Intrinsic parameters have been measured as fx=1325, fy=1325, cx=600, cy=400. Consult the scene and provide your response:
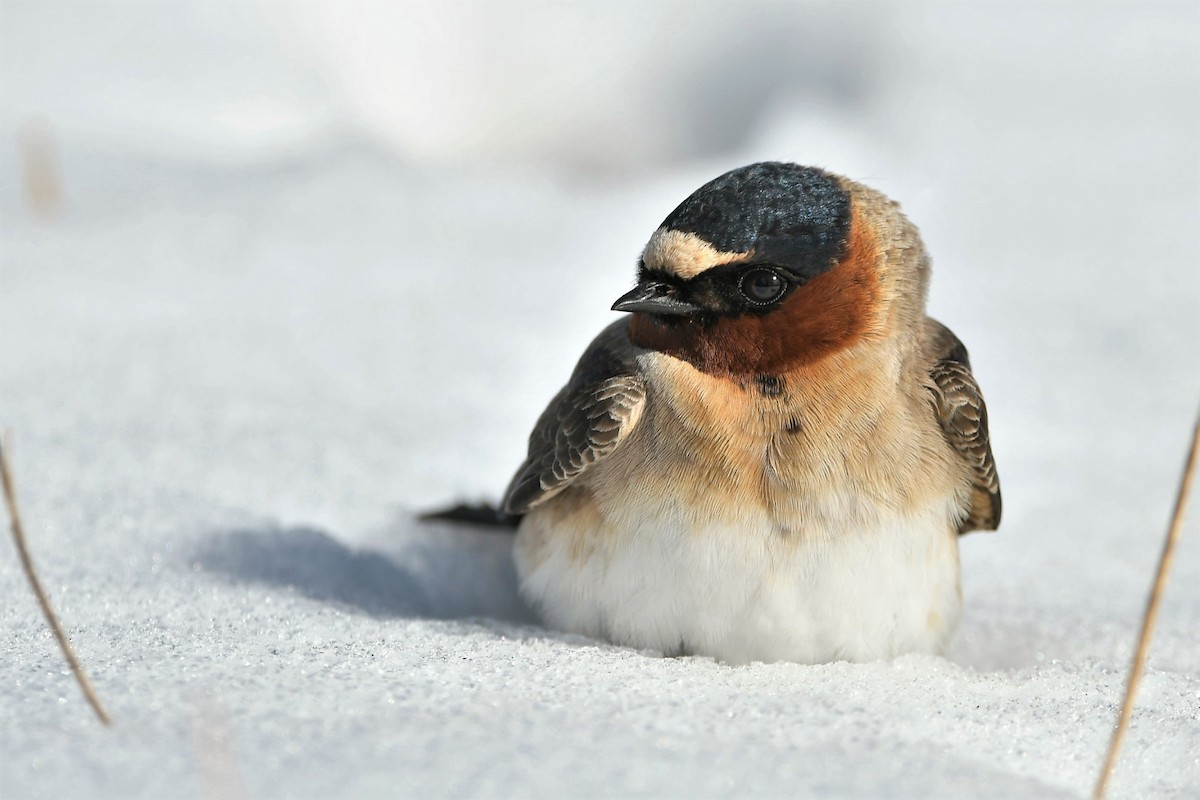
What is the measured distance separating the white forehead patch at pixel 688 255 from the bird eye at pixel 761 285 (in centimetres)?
6

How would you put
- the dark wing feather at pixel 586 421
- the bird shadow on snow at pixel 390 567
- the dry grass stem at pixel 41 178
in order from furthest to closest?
the dry grass stem at pixel 41 178 → the bird shadow on snow at pixel 390 567 → the dark wing feather at pixel 586 421

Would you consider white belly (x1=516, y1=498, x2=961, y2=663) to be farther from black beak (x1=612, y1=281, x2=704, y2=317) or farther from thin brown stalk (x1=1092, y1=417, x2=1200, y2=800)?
thin brown stalk (x1=1092, y1=417, x2=1200, y2=800)

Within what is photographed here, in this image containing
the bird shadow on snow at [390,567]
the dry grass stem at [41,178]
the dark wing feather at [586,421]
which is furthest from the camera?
the dry grass stem at [41,178]

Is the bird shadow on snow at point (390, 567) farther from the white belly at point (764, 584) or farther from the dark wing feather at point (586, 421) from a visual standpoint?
the white belly at point (764, 584)

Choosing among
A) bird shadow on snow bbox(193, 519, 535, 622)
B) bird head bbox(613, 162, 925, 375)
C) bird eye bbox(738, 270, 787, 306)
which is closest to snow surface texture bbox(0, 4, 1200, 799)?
bird shadow on snow bbox(193, 519, 535, 622)

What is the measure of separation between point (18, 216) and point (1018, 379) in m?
4.80

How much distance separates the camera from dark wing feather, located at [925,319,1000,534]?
348cm

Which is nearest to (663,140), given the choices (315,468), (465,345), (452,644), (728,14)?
(728,14)

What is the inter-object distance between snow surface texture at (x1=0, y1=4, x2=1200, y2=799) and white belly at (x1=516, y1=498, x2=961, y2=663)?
0.13 metres

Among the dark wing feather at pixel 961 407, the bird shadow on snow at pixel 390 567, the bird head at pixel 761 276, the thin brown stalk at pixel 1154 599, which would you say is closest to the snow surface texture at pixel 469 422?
the bird shadow on snow at pixel 390 567

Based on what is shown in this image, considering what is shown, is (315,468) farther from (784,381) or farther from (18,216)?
(18,216)

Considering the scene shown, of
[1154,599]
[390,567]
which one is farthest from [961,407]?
[390,567]

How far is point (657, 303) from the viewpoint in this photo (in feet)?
10.6

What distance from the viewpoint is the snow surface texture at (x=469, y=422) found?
244 centimetres
